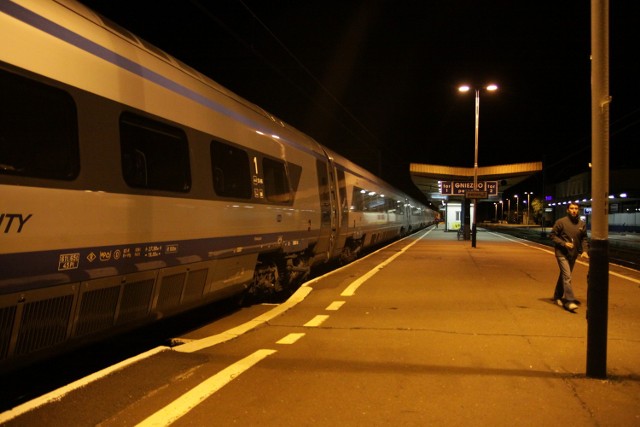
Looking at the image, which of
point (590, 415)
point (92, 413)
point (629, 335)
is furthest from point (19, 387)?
point (629, 335)

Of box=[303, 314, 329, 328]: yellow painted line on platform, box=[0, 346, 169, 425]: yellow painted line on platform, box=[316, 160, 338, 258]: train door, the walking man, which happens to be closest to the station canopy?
box=[316, 160, 338, 258]: train door

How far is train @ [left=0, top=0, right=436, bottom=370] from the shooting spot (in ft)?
12.0

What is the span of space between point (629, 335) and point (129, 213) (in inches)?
243

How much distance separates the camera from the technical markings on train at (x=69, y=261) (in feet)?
12.9

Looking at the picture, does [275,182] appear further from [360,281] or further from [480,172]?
[480,172]

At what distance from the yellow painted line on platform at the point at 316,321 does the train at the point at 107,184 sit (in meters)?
1.13

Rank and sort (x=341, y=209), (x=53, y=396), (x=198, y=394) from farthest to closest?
(x=341, y=209) → (x=198, y=394) → (x=53, y=396)

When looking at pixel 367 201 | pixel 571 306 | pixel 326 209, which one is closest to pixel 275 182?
pixel 326 209

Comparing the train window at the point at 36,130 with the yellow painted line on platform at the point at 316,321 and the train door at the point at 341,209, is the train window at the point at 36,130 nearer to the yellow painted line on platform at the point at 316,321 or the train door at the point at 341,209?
the yellow painted line on platform at the point at 316,321

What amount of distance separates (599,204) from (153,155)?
4.33 metres

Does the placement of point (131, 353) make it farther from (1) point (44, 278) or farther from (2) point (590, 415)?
(2) point (590, 415)

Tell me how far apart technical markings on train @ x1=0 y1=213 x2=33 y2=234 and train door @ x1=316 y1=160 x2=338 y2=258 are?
26.8ft

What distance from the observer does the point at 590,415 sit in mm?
4020

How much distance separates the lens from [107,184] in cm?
448
